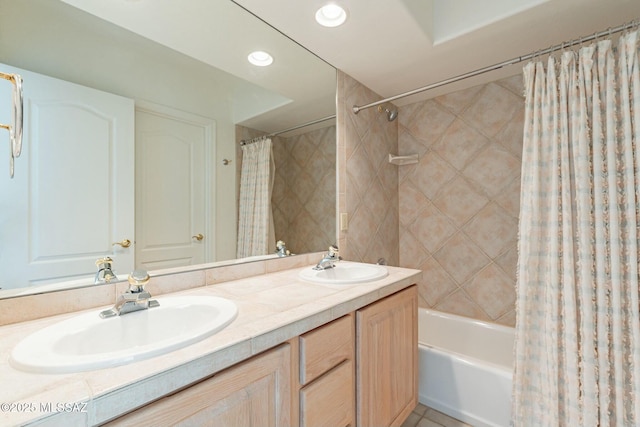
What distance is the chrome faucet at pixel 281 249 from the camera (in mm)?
1533

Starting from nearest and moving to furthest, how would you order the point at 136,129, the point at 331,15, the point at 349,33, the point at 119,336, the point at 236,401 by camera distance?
the point at 236,401 < the point at 119,336 < the point at 136,129 < the point at 331,15 < the point at 349,33

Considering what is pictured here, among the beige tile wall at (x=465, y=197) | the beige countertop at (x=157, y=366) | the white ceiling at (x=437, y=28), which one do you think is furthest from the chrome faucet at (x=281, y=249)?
the beige tile wall at (x=465, y=197)

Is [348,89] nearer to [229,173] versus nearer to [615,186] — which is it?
[229,173]

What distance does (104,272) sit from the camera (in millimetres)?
917

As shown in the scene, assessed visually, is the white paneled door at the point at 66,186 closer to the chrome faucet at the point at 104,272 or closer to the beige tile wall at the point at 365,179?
the chrome faucet at the point at 104,272

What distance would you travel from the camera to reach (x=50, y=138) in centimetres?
88

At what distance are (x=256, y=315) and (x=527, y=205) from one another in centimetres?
133

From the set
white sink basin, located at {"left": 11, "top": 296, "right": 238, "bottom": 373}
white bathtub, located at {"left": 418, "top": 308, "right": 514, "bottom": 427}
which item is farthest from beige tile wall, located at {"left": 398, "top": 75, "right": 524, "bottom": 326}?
white sink basin, located at {"left": 11, "top": 296, "right": 238, "bottom": 373}

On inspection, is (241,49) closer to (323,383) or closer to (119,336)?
(119,336)

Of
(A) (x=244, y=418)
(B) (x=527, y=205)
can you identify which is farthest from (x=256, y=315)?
(B) (x=527, y=205)

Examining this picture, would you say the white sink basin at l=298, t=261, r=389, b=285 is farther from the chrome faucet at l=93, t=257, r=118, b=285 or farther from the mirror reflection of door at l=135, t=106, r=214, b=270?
the chrome faucet at l=93, t=257, r=118, b=285

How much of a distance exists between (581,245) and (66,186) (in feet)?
6.54

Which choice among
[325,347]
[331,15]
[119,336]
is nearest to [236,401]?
[325,347]

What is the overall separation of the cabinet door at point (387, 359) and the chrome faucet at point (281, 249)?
2.05 feet
